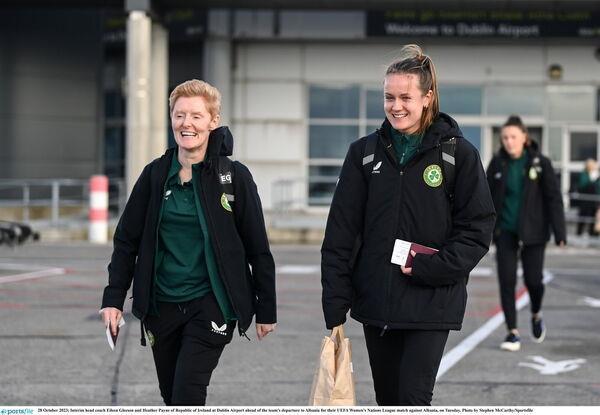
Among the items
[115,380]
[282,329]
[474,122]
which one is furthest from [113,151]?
[115,380]

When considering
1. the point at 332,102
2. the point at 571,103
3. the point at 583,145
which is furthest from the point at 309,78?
the point at 583,145

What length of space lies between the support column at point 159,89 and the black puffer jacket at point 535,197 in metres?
15.3

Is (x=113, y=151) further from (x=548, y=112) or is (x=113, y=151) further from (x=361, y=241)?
(x=361, y=241)

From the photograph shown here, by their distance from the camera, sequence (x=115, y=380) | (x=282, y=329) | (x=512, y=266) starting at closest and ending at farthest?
(x=115, y=380) → (x=512, y=266) → (x=282, y=329)

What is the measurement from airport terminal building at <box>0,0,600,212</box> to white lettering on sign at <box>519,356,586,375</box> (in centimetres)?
1748

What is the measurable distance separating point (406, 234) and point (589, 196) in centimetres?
1870

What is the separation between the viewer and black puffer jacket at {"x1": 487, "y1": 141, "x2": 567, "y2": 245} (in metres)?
8.69

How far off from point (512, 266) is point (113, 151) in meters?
20.3

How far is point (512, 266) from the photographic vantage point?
8859 mm

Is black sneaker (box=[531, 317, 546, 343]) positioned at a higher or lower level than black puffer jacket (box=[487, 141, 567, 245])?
lower

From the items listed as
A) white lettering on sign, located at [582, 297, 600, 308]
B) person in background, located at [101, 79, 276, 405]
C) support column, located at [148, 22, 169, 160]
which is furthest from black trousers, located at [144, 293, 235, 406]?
support column, located at [148, 22, 169, 160]

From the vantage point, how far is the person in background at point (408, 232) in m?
4.48

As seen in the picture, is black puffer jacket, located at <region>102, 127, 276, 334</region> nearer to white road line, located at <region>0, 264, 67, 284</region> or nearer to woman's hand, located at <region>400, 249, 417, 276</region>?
woman's hand, located at <region>400, 249, 417, 276</region>

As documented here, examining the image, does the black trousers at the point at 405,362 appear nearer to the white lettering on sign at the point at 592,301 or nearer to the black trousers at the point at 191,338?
the black trousers at the point at 191,338
